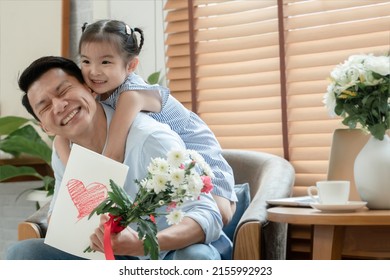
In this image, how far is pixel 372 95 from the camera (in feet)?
3.66

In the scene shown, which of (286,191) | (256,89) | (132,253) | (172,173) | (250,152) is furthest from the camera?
(256,89)

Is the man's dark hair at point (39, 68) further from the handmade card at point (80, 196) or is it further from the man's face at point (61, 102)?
the handmade card at point (80, 196)

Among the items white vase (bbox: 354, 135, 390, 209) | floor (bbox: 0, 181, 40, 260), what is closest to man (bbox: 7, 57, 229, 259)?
white vase (bbox: 354, 135, 390, 209)

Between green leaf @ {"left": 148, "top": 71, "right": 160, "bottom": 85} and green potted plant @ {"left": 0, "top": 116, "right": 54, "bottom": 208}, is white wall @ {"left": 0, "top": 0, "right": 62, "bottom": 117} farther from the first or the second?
green leaf @ {"left": 148, "top": 71, "right": 160, "bottom": 85}

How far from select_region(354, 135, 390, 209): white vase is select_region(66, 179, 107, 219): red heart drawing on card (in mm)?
430

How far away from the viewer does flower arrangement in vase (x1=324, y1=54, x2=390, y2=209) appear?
111cm

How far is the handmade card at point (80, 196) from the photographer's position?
0.93m

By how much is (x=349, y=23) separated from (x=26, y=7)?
713mm

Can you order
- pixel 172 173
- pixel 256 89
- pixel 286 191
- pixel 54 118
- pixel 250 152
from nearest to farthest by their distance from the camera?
pixel 172 173, pixel 54 118, pixel 286 191, pixel 250 152, pixel 256 89

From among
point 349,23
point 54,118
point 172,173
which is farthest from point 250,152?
point 172,173

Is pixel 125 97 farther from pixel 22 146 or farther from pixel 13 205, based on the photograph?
pixel 13 205

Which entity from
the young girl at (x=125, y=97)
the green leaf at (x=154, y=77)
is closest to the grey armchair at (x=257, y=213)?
the young girl at (x=125, y=97)

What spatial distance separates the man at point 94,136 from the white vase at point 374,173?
0.26m
